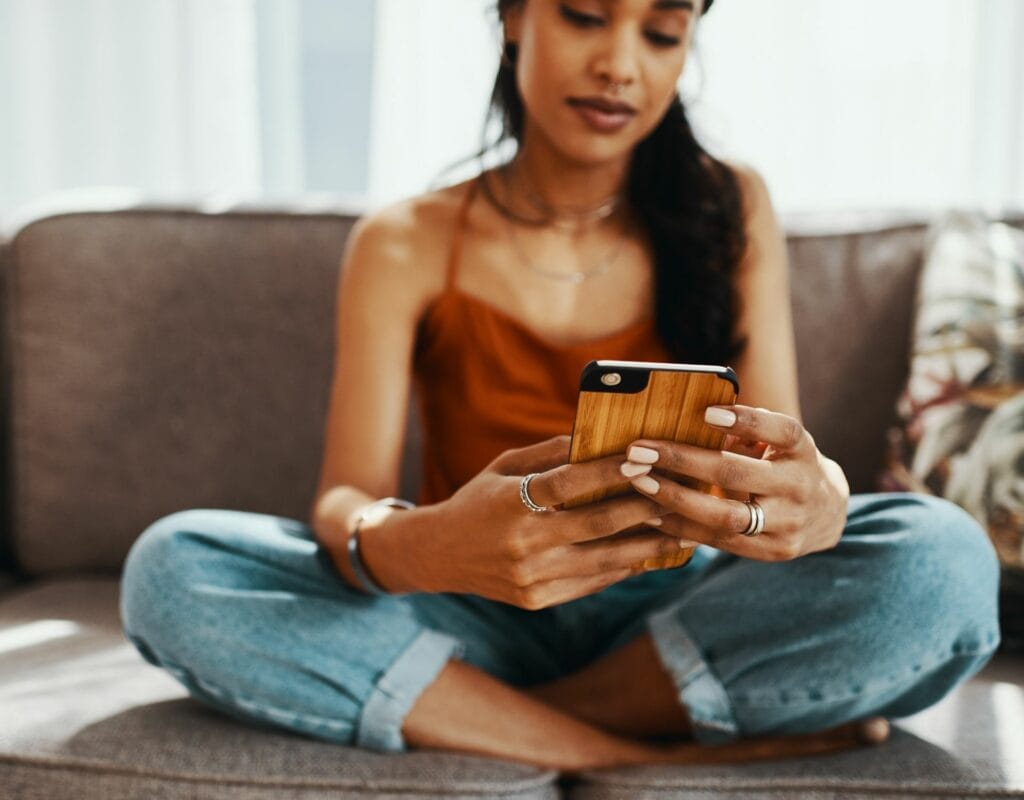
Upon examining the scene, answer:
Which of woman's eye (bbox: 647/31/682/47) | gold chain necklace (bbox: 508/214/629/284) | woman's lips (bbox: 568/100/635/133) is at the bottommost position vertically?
gold chain necklace (bbox: 508/214/629/284)

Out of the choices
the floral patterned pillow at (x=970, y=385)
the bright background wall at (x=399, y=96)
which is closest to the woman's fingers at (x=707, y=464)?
the floral patterned pillow at (x=970, y=385)

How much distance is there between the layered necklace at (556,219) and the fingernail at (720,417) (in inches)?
21.2

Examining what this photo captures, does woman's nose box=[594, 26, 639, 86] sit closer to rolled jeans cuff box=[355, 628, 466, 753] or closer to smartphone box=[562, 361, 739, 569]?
smartphone box=[562, 361, 739, 569]

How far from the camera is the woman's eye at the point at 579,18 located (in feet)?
3.78

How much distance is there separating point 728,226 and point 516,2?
0.35 meters

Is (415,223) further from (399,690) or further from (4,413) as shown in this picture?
(4,413)

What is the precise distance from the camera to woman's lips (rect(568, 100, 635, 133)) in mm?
1181

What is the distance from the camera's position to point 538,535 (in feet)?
2.93

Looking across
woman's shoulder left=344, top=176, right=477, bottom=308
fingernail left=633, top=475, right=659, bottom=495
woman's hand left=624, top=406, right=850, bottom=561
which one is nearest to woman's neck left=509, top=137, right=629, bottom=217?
woman's shoulder left=344, top=176, right=477, bottom=308

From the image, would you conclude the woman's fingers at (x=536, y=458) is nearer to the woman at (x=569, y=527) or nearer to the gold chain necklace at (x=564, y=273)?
the woman at (x=569, y=527)

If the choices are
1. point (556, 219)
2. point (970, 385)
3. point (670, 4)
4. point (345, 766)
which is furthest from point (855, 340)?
point (345, 766)

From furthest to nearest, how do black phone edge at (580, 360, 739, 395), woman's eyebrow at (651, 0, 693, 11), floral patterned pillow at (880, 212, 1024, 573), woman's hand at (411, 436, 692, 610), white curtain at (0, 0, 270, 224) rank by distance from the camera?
white curtain at (0, 0, 270, 224) < floral patterned pillow at (880, 212, 1024, 573) < woman's eyebrow at (651, 0, 693, 11) < woman's hand at (411, 436, 692, 610) < black phone edge at (580, 360, 739, 395)

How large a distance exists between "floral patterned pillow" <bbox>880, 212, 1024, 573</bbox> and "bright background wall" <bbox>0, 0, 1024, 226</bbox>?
430 millimetres

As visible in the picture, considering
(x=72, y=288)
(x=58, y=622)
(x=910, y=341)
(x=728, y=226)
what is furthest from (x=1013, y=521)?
(x=72, y=288)
